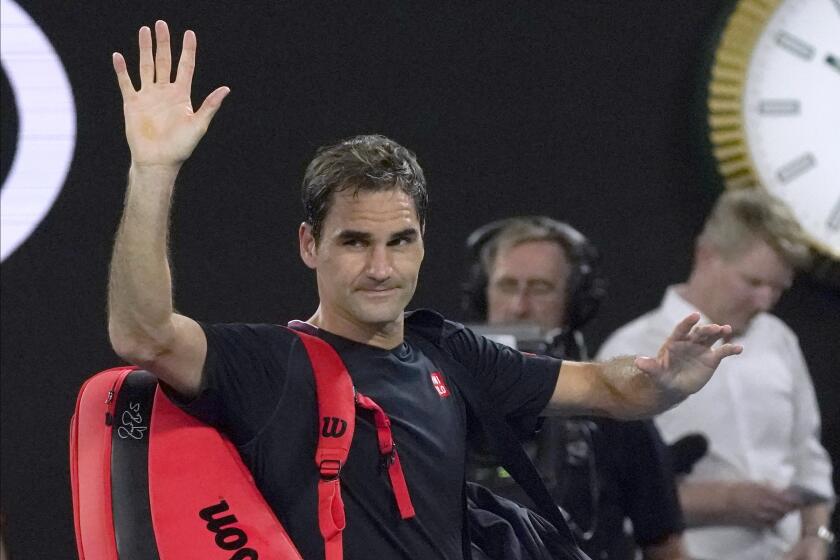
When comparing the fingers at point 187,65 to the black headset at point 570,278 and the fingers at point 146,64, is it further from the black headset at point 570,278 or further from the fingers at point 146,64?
the black headset at point 570,278

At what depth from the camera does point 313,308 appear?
413 centimetres

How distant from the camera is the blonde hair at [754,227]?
3.70m

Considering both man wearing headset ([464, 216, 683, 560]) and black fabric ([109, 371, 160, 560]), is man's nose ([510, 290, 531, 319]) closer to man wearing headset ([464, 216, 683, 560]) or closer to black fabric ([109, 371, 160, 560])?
man wearing headset ([464, 216, 683, 560])

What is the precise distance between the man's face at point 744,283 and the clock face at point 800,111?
1.13 feet

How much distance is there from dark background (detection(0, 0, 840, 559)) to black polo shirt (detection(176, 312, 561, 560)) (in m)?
1.85

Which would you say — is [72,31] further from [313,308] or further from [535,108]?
[535,108]

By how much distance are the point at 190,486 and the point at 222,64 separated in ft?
7.00

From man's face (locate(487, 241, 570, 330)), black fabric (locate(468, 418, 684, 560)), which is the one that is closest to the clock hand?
man's face (locate(487, 241, 570, 330))

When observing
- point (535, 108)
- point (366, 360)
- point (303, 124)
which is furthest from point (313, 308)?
point (366, 360)

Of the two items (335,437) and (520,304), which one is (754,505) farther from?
(335,437)

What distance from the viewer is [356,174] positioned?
87.9 inches

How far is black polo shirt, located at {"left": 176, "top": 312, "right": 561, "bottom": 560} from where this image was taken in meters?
2.12

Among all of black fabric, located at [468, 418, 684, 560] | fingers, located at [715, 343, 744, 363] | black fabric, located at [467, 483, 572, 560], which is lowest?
black fabric, located at [468, 418, 684, 560]
